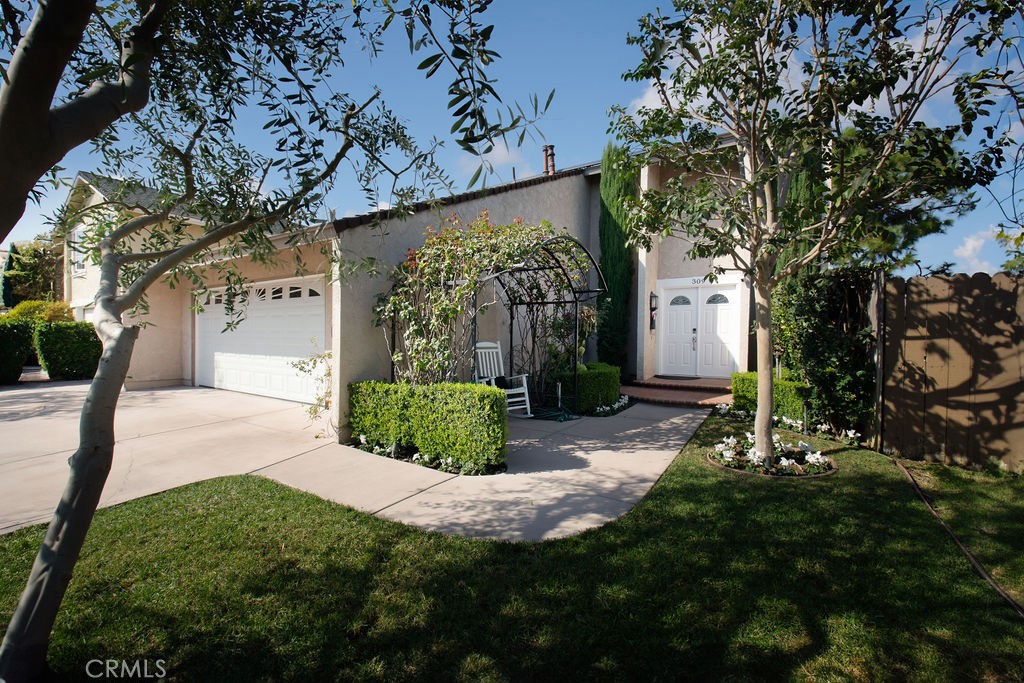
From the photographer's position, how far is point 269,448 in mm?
6535

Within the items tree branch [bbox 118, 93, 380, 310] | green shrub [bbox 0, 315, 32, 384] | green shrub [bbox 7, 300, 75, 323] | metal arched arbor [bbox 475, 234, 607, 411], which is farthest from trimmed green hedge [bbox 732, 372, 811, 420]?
green shrub [bbox 7, 300, 75, 323]

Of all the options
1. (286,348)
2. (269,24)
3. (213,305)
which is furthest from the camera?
(213,305)

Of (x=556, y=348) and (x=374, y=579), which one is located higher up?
(x=556, y=348)

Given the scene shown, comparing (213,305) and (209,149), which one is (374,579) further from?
(213,305)

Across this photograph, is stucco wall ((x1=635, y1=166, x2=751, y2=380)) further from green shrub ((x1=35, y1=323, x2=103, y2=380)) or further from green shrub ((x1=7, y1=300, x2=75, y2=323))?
green shrub ((x1=7, y1=300, x2=75, y2=323))

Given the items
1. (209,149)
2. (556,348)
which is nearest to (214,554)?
(209,149)

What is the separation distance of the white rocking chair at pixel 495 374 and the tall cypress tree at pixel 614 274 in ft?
13.3

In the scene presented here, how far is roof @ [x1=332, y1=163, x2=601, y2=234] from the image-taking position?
610 centimetres

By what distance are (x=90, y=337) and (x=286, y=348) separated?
27.6ft

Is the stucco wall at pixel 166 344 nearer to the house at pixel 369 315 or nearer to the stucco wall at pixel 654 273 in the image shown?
the house at pixel 369 315

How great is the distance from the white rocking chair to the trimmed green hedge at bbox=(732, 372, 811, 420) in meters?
3.62

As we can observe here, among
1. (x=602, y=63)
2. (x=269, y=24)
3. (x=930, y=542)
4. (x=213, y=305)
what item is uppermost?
(x=602, y=63)

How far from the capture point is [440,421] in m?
5.79

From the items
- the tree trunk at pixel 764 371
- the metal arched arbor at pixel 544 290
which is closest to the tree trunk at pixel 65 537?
the tree trunk at pixel 764 371
